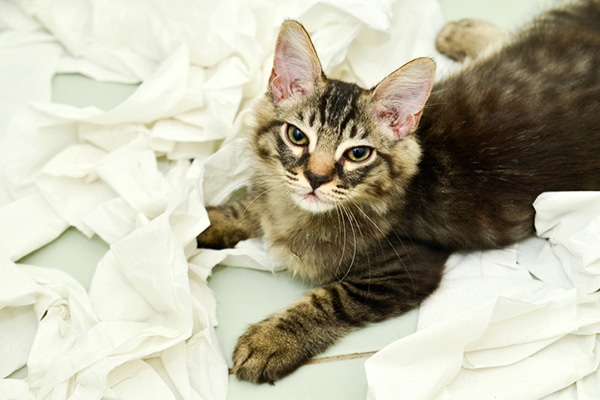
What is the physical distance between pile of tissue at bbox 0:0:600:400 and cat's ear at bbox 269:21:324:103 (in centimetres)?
40

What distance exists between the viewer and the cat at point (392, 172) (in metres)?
1.60

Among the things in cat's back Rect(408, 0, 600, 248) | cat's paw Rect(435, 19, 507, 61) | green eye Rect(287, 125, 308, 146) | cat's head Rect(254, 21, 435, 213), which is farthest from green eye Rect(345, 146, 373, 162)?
cat's paw Rect(435, 19, 507, 61)

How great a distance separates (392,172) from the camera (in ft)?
5.46

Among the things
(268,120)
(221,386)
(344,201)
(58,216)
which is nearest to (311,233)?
(344,201)

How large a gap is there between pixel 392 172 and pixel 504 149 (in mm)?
327

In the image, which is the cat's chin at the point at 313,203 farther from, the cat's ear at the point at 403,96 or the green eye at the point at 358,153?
the cat's ear at the point at 403,96

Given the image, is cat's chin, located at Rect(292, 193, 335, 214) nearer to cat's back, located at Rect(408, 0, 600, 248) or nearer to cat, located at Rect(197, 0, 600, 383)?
cat, located at Rect(197, 0, 600, 383)

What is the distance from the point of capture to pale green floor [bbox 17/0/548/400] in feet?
5.41

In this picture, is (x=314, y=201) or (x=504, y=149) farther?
(x=504, y=149)

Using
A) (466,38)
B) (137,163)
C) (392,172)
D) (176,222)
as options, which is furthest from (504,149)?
(137,163)

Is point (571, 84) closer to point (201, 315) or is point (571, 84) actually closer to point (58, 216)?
point (201, 315)

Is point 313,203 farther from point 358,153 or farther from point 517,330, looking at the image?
point 517,330

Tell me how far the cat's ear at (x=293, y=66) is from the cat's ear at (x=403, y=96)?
0.18 meters

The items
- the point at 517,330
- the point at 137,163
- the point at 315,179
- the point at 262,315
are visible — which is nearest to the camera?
the point at 315,179
